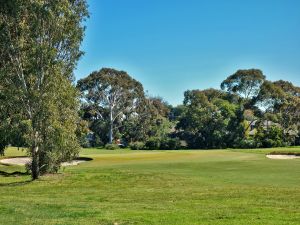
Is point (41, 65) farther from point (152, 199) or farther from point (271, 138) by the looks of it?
point (271, 138)

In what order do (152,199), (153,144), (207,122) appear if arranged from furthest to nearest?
(207,122) → (153,144) → (152,199)

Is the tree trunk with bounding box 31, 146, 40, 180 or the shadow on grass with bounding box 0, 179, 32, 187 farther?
the tree trunk with bounding box 31, 146, 40, 180

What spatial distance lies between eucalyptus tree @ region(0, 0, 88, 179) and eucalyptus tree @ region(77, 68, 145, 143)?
70893 mm

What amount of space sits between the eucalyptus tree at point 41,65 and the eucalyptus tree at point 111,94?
70893 millimetres

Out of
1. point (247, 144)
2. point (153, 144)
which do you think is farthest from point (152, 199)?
point (153, 144)

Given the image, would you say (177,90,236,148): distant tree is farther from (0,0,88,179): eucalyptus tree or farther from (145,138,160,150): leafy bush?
(0,0,88,179): eucalyptus tree

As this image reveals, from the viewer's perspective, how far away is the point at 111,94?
104438 millimetres

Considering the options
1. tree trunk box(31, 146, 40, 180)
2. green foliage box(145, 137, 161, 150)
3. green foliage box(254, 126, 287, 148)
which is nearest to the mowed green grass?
tree trunk box(31, 146, 40, 180)

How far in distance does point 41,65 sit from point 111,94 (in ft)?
249

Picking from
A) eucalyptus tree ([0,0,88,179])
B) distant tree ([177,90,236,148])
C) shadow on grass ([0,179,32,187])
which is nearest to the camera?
shadow on grass ([0,179,32,187])

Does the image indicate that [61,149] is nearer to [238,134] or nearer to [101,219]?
[101,219]

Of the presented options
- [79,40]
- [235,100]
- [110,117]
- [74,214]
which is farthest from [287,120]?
[74,214]

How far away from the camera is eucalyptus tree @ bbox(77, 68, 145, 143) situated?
102m

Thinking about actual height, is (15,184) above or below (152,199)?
above
